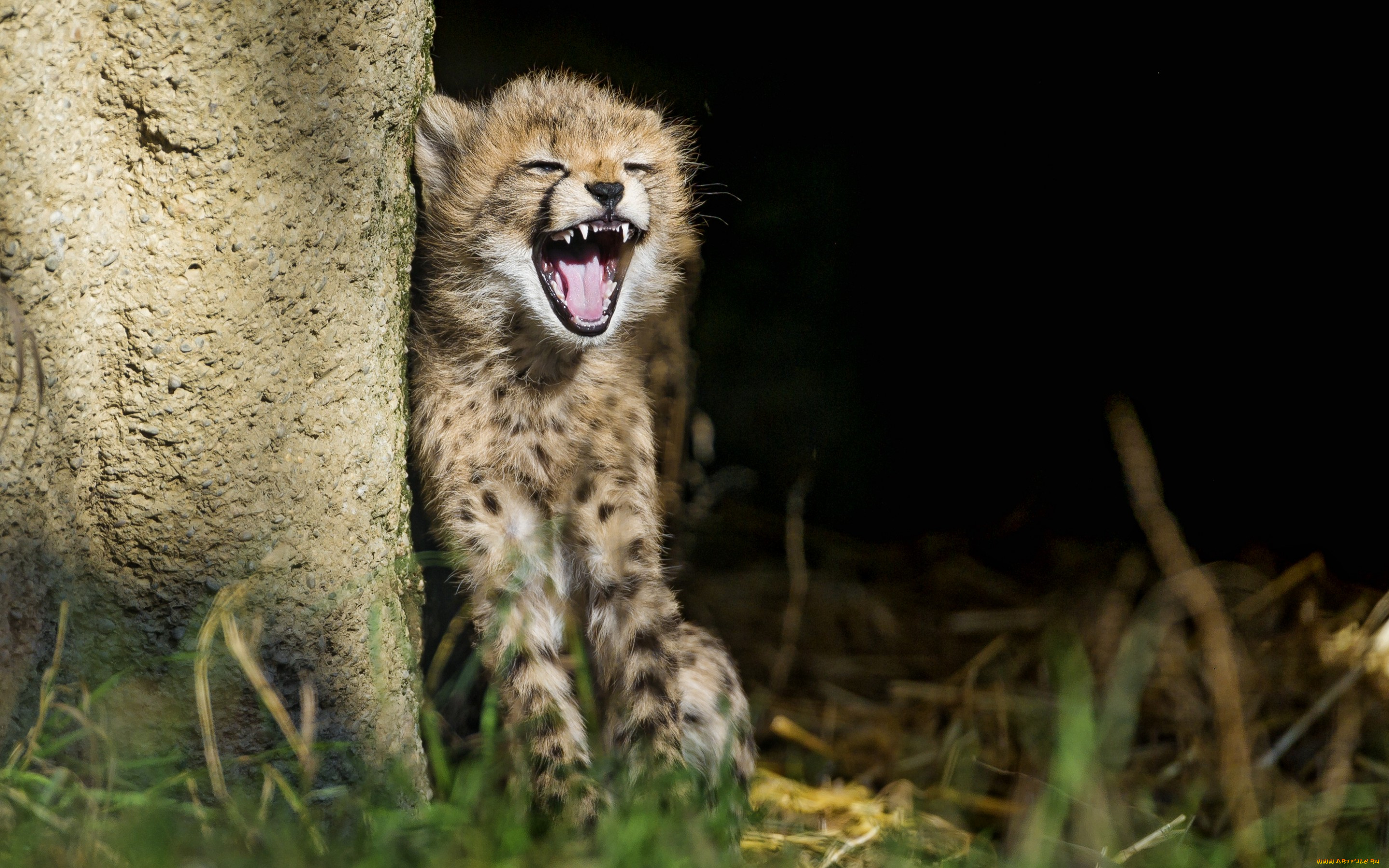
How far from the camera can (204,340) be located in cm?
194

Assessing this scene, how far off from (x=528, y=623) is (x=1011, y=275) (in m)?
2.63

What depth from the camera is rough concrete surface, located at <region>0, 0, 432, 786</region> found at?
1803mm

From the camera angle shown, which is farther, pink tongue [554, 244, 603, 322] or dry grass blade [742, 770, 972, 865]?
pink tongue [554, 244, 603, 322]

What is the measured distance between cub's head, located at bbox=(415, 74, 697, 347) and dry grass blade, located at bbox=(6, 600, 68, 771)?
1118 millimetres

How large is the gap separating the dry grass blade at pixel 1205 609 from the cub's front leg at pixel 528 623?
4.57 ft

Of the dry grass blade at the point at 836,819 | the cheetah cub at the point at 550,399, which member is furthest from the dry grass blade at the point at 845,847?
the cheetah cub at the point at 550,399

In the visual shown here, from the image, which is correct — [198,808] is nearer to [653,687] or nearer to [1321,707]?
[653,687]

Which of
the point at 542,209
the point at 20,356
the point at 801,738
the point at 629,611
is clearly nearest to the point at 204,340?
the point at 20,356

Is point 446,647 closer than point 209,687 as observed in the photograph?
No

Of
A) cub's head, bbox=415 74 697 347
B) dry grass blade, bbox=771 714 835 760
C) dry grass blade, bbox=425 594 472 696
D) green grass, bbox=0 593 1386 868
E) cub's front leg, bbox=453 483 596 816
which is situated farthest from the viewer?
dry grass blade, bbox=771 714 835 760

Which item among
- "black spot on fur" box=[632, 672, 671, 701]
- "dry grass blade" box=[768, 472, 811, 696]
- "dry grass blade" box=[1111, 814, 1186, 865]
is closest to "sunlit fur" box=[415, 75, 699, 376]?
"black spot on fur" box=[632, 672, 671, 701]

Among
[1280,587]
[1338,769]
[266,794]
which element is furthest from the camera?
[1280,587]

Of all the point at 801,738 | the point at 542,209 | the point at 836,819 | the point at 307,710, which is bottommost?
the point at 836,819

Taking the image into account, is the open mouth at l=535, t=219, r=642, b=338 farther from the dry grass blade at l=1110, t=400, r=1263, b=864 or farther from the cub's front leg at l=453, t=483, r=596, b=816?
the dry grass blade at l=1110, t=400, r=1263, b=864
